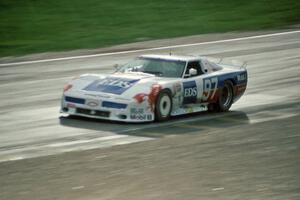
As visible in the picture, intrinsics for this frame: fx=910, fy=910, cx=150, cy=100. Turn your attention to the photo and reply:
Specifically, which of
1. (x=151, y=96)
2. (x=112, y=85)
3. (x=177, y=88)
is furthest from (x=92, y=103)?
(x=177, y=88)

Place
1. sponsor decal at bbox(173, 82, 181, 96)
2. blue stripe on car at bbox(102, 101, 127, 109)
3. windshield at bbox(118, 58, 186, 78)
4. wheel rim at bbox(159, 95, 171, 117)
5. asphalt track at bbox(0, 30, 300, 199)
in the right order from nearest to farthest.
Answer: asphalt track at bbox(0, 30, 300, 199) → blue stripe on car at bbox(102, 101, 127, 109) → wheel rim at bbox(159, 95, 171, 117) → sponsor decal at bbox(173, 82, 181, 96) → windshield at bbox(118, 58, 186, 78)

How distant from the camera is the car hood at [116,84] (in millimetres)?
16812

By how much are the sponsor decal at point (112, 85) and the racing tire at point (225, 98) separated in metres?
2.37

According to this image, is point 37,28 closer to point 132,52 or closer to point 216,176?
point 132,52

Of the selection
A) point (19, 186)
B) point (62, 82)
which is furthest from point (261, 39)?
point (19, 186)

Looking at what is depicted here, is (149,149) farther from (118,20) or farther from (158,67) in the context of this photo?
(118,20)

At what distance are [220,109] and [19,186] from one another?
8205 mm

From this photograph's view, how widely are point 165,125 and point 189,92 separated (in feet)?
3.71

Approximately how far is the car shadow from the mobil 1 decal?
0.37 metres

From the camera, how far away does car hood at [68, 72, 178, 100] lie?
16.8 meters

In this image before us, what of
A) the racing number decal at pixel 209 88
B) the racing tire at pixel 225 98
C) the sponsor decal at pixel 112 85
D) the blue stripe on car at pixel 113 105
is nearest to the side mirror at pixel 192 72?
the racing number decal at pixel 209 88

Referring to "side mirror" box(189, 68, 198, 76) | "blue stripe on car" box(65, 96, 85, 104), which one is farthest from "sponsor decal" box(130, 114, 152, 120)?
"side mirror" box(189, 68, 198, 76)

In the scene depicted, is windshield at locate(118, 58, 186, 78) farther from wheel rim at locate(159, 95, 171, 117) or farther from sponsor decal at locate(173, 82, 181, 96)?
wheel rim at locate(159, 95, 171, 117)

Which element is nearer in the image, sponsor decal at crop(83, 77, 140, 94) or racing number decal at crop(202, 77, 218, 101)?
sponsor decal at crop(83, 77, 140, 94)
